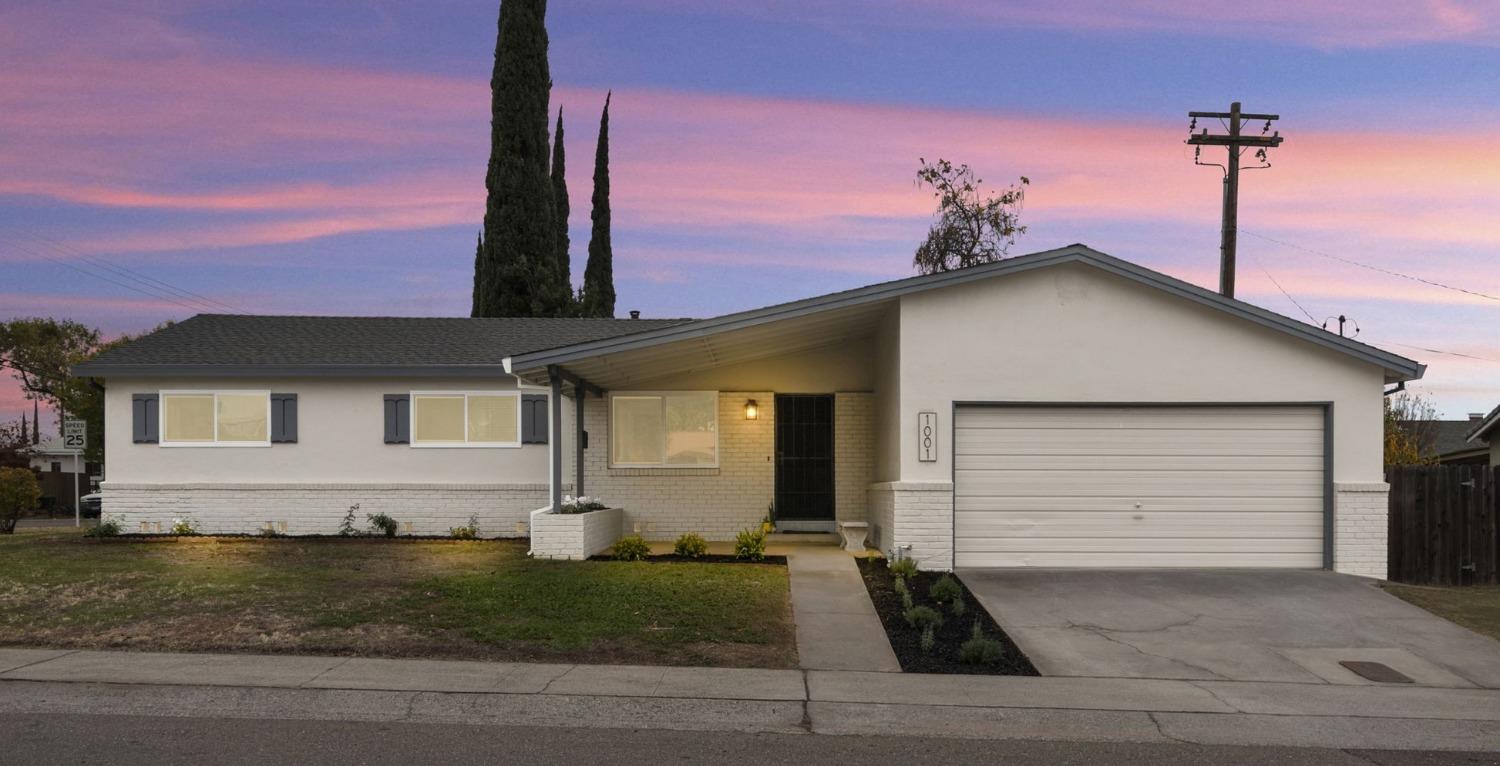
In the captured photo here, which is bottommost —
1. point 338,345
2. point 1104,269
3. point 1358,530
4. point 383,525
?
point 383,525

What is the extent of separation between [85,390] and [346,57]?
3120 centimetres

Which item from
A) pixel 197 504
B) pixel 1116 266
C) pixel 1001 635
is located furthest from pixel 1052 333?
pixel 197 504

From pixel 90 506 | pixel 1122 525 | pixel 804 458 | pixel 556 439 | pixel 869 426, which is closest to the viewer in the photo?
pixel 1122 525

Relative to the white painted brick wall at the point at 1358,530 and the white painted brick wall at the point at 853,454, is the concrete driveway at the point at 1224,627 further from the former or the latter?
the white painted brick wall at the point at 853,454

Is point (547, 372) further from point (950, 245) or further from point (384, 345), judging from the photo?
point (950, 245)

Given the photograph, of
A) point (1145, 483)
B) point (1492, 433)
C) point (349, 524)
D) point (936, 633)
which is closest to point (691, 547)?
point (936, 633)

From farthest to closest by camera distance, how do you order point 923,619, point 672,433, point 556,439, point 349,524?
1. point 349,524
2. point 672,433
3. point 556,439
4. point 923,619

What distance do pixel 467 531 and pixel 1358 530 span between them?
1308 centimetres

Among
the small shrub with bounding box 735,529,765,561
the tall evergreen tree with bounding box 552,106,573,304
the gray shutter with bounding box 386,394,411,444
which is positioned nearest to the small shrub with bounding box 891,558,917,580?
the small shrub with bounding box 735,529,765,561

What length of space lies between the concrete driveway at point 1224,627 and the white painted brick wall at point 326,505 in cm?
866

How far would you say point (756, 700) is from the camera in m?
7.78

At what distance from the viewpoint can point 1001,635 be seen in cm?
1005

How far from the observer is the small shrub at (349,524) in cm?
1823

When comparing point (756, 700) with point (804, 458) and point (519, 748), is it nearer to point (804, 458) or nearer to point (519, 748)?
point (519, 748)
